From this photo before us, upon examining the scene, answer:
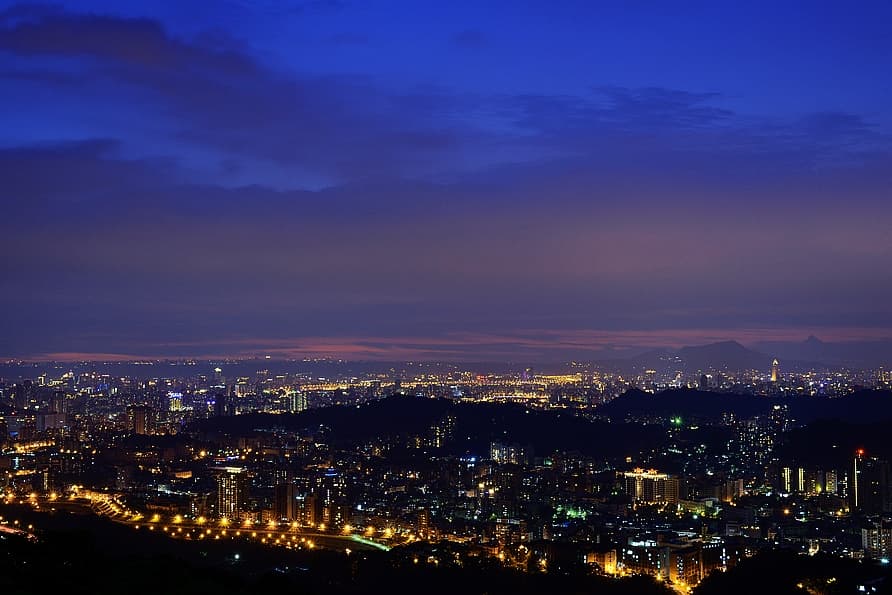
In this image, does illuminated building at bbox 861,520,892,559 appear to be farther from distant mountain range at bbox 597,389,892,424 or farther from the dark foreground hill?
distant mountain range at bbox 597,389,892,424

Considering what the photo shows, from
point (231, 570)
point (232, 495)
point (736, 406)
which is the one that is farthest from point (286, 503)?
point (736, 406)

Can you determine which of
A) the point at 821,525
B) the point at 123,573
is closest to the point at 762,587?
the point at 821,525

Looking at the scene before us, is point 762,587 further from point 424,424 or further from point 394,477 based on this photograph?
point 424,424

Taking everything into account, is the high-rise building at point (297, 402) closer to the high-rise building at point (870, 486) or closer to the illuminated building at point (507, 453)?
the illuminated building at point (507, 453)

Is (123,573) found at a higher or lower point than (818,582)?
higher

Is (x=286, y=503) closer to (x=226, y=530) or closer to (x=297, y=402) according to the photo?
(x=226, y=530)

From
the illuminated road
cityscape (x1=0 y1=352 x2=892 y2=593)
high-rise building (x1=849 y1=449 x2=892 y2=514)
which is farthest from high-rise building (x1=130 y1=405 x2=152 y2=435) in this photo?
high-rise building (x1=849 y1=449 x2=892 y2=514)

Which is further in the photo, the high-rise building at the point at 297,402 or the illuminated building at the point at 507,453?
the high-rise building at the point at 297,402

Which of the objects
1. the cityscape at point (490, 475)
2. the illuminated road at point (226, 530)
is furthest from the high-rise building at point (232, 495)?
the illuminated road at point (226, 530)
